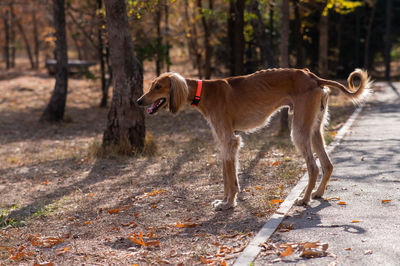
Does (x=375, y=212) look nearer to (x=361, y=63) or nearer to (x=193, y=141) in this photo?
(x=193, y=141)

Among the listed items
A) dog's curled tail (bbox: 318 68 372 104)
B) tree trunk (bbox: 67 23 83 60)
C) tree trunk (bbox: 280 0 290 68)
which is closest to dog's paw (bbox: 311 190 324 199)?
dog's curled tail (bbox: 318 68 372 104)

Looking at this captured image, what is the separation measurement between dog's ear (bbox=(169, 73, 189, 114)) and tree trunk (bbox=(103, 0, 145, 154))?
3.74 meters

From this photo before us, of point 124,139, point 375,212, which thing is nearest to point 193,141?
point 124,139

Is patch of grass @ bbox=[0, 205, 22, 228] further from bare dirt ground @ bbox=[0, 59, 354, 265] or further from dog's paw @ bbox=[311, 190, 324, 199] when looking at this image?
dog's paw @ bbox=[311, 190, 324, 199]

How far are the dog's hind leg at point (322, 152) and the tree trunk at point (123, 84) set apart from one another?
427 centimetres

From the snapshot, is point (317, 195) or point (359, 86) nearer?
point (359, 86)

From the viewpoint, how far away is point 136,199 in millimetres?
6473

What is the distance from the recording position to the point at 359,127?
11.1 m

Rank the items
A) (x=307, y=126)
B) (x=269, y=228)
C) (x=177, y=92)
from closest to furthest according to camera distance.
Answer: (x=269, y=228)
(x=177, y=92)
(x=307, y=126)

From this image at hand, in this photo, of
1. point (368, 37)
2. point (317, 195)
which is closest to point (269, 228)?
point (317, 195)

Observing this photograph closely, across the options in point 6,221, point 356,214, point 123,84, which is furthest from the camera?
point 123,84

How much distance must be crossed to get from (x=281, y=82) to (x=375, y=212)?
1900mm

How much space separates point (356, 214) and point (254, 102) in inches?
72.6

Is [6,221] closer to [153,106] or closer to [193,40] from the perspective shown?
[153,106]
